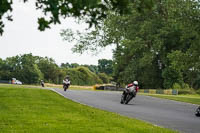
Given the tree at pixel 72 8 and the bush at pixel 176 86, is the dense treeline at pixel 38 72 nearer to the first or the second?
the bush at pixel 176 86

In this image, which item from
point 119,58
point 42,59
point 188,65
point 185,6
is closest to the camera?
point 188,65

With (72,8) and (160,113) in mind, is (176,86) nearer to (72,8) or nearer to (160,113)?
(160,113)

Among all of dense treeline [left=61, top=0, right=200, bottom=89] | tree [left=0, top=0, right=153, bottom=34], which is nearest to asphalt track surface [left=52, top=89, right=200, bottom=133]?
tree [left=0, top=0, right=153, bottom=34]

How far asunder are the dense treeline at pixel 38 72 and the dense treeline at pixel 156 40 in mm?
52741

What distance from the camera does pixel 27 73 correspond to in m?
112

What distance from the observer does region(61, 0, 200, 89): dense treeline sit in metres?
34.3

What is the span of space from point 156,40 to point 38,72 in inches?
2662

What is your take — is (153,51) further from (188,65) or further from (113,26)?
(188,65)

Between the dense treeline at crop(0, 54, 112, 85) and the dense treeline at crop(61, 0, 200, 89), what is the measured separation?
52741 millimetres

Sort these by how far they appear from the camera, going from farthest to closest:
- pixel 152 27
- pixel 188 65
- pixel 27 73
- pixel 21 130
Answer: pixel 27 73
pixel 152 27
pixel 188 65
pixel 21 130

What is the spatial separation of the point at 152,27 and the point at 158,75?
13506 mm

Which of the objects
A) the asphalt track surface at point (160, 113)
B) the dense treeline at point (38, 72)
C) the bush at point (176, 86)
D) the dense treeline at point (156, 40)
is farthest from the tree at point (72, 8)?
the dense treeline at point (38, 72)

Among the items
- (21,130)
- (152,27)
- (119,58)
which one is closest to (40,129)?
(21,130)

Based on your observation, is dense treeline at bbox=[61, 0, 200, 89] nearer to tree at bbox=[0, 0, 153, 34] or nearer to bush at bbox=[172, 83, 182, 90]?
bush at bbox=[172, 83, 182, 90]
